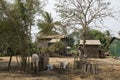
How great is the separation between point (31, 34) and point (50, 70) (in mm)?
2912

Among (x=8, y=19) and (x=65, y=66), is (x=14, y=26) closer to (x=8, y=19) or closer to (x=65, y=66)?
(x=8, y=19)

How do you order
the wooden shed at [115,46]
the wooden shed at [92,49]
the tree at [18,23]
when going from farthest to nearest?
the wooden shed at [92,49], the wooden shed at [115,46], the tree at [18,23]

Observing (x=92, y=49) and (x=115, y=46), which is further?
(x=92, y=49)

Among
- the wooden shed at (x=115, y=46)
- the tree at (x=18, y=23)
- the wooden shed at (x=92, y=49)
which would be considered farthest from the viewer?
the wooden shed at (x=92, y=49)

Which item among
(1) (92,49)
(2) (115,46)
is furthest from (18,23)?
(2) (115,46)

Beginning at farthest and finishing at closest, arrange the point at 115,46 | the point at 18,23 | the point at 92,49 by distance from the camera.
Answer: the point at 92,49 → the point at 115,46 → the point at 18,23

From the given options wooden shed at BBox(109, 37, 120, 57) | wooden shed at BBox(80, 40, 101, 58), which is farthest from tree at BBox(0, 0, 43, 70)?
wooden shed at BBox(80, 40, 101, 58)

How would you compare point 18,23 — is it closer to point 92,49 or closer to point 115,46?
point 92,49

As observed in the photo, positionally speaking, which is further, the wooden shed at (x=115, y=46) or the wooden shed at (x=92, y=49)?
the wooden shed at (x=92, y=49)

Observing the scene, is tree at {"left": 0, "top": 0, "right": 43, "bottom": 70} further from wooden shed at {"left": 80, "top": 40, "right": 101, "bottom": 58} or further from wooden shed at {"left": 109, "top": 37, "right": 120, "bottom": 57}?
wooden shed at {"left": 80, "top": 40, "right": 101, "bottom": 58}

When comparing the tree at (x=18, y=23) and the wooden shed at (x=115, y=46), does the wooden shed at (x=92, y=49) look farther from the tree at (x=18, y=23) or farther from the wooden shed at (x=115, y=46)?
the tree at (x=18, y=23)

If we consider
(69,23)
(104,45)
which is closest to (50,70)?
(69,23)

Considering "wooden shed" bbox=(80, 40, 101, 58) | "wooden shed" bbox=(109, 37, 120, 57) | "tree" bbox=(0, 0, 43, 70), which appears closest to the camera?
"tree" bbox=(0, 0, 43, 70)

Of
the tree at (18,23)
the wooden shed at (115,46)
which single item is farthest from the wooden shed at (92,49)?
the tree at (18,23)
